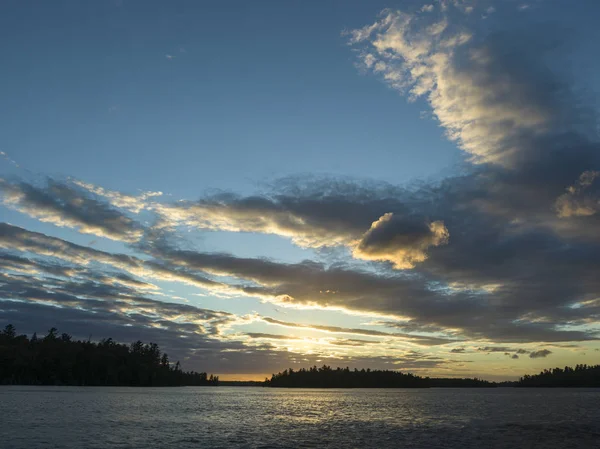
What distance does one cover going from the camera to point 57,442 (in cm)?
6022

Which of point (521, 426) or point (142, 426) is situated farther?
point (521, 426)

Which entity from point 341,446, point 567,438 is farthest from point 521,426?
point 341,446

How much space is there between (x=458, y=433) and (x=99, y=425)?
209 feet

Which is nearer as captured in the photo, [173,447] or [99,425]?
[173,447]

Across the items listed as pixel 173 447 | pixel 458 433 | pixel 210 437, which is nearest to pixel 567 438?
pixel 458 433

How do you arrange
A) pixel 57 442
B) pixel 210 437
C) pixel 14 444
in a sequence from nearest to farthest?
pixel 14 444
pixel 57 442
pixel 210 437

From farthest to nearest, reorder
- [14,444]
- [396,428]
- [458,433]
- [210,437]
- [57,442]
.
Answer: [396,428], [458,433], [210,437], [57,442], [14,444]

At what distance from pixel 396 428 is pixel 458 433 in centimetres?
1260

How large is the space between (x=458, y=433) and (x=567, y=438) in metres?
16.7

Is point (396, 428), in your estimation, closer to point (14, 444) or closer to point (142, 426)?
point (142, 426)

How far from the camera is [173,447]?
195 ft

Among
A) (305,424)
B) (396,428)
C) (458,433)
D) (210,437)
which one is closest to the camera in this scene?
(210,437)

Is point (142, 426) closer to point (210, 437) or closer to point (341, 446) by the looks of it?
point (210, 437)

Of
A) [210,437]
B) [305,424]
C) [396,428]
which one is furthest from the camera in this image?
[305,424]
